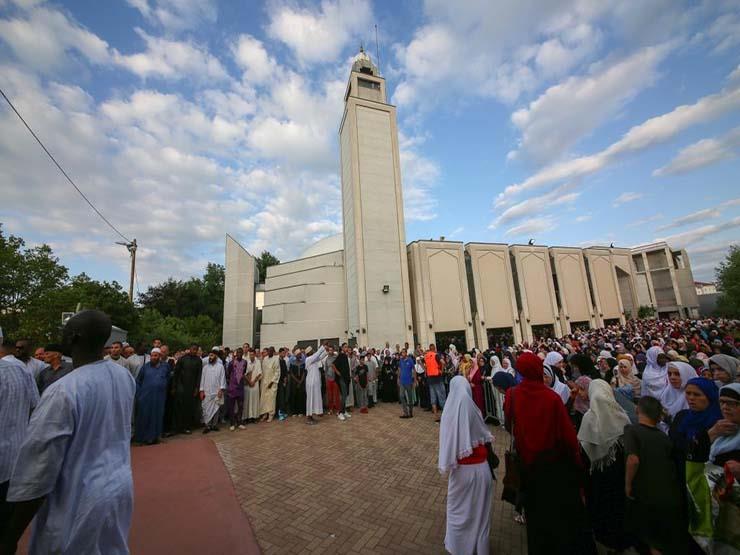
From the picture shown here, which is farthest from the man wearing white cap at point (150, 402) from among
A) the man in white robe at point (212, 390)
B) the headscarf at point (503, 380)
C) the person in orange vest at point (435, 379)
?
the headscarf at point (503, 380)

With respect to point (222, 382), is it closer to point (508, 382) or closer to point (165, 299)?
point (508, 382)

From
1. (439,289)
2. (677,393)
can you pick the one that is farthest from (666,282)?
(677,393)

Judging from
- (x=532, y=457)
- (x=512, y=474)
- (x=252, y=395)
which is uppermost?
(x=532, y=457)

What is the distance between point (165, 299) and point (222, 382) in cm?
3388

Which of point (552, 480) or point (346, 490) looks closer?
point (552, 480)

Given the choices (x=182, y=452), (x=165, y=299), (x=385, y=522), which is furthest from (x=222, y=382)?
(x=165, y=299)

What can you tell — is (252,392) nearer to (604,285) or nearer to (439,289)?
(439,289)

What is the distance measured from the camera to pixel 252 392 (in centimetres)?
815

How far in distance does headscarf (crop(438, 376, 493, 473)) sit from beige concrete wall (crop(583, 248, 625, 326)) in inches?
1326

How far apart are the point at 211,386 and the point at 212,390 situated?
4.5 inches

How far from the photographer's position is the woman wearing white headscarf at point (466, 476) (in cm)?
283

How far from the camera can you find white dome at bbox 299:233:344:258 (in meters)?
33.3

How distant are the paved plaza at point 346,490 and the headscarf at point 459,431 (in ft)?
3.72

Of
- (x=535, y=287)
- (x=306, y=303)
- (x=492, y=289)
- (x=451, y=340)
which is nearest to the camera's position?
(x=306, y=303)
